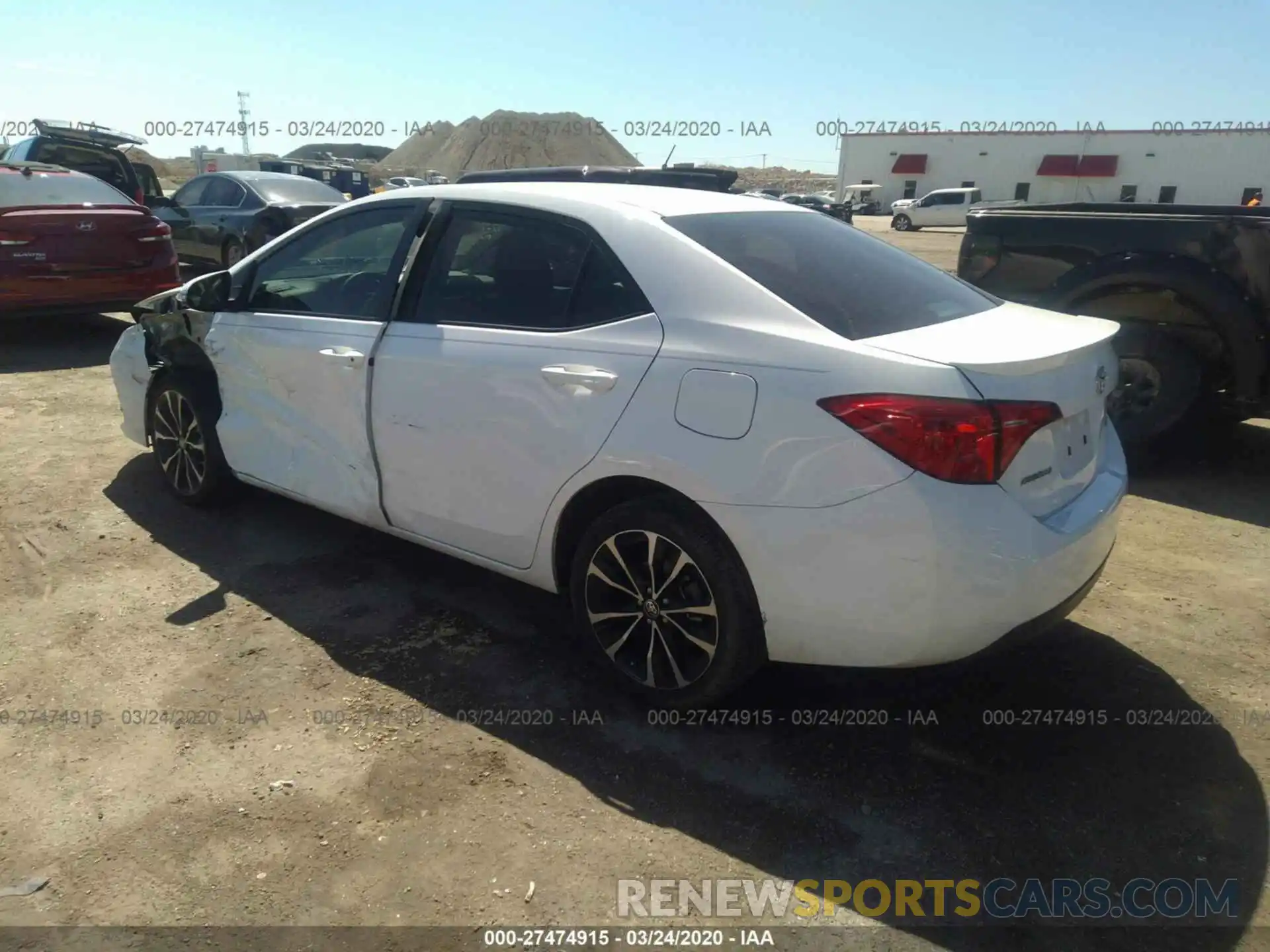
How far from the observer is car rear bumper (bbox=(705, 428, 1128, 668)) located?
2.40 metres

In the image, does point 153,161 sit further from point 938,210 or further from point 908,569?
point 908,569

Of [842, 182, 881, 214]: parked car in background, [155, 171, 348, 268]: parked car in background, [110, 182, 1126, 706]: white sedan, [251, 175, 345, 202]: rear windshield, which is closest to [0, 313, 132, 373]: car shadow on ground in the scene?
[155, 171, 348, 268]: parked car in background

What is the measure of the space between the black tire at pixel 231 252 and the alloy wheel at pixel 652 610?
391 inches

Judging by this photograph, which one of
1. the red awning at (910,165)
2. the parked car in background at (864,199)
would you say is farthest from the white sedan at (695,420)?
the red awning at (910,165)

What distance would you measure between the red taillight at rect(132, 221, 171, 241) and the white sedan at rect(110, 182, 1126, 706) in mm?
5460

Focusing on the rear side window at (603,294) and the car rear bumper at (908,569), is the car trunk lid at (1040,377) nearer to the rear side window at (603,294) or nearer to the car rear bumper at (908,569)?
the car rear bumper at (908,569)

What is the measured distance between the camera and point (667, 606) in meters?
2.91

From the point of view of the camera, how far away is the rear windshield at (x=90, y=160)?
12117 millimetres

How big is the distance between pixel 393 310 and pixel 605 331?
1.03m

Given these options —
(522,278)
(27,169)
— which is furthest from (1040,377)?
(27,169)

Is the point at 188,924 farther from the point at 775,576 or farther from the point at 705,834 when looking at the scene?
the point at 775,576

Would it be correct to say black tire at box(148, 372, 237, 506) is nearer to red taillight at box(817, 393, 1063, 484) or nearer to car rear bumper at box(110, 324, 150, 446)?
car rear bumper at box(110, 324, 150, 446)

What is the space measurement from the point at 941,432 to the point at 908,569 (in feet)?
1.22

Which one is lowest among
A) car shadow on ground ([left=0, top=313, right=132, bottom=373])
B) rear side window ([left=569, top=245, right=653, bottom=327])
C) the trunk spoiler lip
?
car shadow on ground ([left=0, top=313, right=132, bottom=373])
